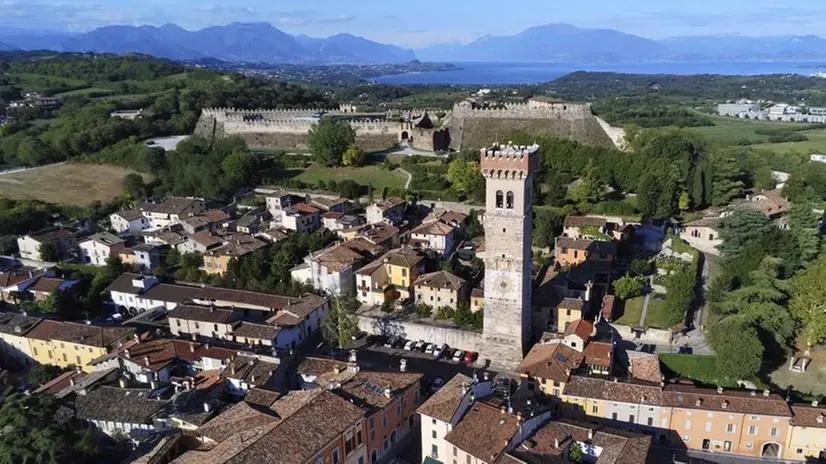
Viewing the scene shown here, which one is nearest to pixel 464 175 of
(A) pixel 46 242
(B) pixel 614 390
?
(B) pixel 614 390

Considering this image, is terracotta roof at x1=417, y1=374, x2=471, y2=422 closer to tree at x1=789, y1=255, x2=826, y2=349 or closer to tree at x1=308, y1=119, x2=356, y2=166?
tree at x1=789, y1=255, x2=826, y2=349

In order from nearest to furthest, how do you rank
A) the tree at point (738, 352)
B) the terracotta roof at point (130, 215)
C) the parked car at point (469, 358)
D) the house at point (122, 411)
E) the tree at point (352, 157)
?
the house at point (122, 411) → the tree at point (738, 352) → the parked car at point (469, 358) → the terracotta roof at point (130, 215) → the tree at point (352, 157)

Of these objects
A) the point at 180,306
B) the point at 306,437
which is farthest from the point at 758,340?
the point at 180,306

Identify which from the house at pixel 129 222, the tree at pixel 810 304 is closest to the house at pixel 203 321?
the house at pixel 129 222

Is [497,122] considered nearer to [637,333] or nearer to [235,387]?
[637,333]

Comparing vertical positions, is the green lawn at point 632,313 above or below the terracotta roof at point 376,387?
below

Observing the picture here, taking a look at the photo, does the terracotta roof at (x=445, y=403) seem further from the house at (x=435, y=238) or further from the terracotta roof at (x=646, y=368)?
the house at (x=435, y=238)

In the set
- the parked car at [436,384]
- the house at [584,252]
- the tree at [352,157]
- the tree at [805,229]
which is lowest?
the parked car at [436,384]

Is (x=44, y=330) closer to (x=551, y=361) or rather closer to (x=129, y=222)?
(x=129, y=222)
